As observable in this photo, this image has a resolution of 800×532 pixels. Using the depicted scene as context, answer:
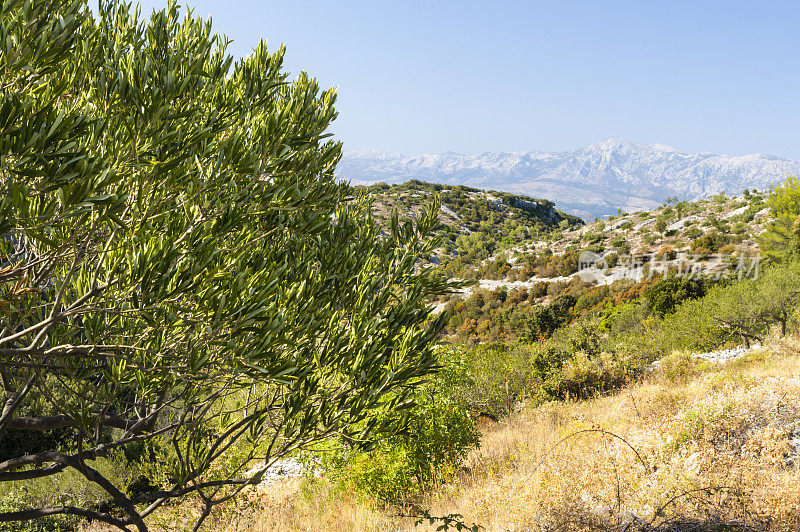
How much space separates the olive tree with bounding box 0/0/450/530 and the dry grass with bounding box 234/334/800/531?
3.95 meters

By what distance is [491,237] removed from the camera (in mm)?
101688

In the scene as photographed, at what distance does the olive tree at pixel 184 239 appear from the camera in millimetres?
2588

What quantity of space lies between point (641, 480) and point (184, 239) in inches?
308

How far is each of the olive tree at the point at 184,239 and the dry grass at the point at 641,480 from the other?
13.0 ft

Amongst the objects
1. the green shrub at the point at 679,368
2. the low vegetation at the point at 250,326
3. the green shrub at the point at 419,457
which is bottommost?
the green shrub at the point at 679,368

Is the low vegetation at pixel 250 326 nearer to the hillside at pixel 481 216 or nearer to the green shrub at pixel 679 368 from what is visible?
the green shrub at pixel 679 368

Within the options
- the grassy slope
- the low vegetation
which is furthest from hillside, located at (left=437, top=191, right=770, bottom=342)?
the low vegetation

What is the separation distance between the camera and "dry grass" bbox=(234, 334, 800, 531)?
613 centimetres

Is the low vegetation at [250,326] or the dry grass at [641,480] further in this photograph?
the dry grass at [641,480]

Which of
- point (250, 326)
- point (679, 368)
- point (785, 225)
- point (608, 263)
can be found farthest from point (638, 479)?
point (608, 263)

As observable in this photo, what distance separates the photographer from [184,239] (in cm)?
304

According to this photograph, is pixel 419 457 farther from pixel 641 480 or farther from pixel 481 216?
pixel 481 216

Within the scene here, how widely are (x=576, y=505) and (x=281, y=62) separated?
7454mm

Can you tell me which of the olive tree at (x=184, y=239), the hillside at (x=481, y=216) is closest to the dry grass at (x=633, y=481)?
the olive tree at (x=184, y=239)
